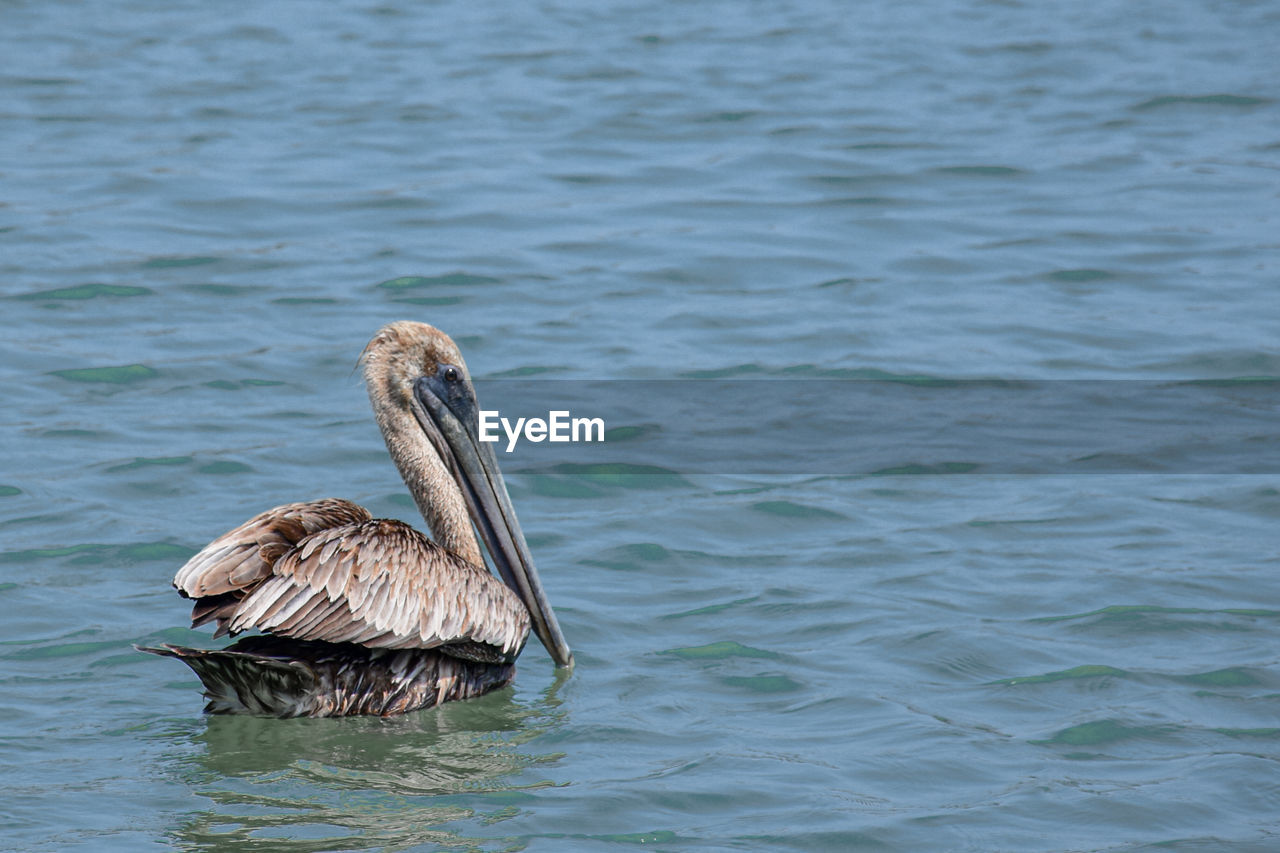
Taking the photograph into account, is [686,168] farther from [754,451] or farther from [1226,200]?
[754,451]

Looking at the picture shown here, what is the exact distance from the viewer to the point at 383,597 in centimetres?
578

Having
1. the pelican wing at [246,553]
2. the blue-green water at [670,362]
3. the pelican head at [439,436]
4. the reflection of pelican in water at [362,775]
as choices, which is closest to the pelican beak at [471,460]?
the pelican head at [439,436]

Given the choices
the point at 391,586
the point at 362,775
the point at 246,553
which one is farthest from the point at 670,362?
the point at 362,775

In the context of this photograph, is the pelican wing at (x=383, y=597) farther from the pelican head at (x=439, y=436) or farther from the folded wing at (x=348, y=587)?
the pelican head at (x=439, y=436)

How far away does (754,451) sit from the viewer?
27.9ft

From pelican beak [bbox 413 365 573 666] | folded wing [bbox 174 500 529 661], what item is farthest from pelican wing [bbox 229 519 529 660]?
pelican beak [bbox 413 365 573 666]

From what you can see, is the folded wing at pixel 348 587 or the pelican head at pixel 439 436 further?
Answer: the pelican head at pixel 439 436

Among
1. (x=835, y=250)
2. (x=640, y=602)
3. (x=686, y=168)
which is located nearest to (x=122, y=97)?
(x=686, y=168)

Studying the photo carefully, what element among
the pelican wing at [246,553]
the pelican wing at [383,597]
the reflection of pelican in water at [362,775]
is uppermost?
the pelican wing at [246,553]

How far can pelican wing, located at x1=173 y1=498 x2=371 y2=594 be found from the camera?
5.54 meters

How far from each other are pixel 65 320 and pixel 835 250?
4616 mm

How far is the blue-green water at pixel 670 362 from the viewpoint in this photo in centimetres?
550

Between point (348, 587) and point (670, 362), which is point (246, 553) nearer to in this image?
point (348, 587)

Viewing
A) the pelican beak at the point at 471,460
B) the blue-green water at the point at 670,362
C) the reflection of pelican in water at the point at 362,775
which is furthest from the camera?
the pelican beak at the point at 471,460
